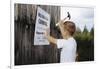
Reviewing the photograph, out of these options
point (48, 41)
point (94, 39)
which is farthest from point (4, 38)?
point (94, 39)

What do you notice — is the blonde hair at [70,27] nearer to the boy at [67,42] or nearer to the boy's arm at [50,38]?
the boy at [67,42]

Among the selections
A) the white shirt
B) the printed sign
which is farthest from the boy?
the printed sign

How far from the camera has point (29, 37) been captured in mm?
1858

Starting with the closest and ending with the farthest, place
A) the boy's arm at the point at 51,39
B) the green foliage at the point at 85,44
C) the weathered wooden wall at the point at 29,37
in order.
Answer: the weathered wooden wall at the point at 29,37
the boy's arm at the point at 51,39
the green foliage at the point at 85,44

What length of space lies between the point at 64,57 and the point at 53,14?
44cm

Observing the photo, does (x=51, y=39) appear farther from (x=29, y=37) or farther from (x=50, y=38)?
(x=29, y=37)

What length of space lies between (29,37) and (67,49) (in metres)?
0.41

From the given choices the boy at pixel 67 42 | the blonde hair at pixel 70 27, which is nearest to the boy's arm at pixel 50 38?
the boy at pixel 67 42

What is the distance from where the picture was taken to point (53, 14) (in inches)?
76.0

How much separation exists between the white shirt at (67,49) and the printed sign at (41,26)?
16 cm

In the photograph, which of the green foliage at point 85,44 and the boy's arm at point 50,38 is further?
the green foliage at point 85,44

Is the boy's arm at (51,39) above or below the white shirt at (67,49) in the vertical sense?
above

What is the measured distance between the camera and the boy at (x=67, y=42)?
1.96 meters

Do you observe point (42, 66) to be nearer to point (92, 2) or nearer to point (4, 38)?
point (4, 38)
